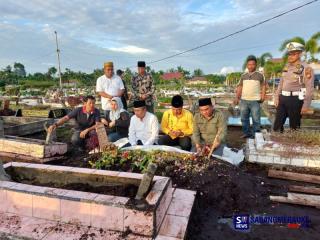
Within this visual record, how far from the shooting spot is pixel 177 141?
5.85m

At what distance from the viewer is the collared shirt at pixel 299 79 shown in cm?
534

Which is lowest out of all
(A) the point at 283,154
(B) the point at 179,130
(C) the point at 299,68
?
(A) the point at 283,154

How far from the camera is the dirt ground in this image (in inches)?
122

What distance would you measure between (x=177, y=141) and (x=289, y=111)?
91.9 inches

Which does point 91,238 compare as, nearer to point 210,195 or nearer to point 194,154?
→ point 210,195

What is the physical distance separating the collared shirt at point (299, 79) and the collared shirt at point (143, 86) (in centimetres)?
318

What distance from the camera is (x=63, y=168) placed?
3773 millimetres

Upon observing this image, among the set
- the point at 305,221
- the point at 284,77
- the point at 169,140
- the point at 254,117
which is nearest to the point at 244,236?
the point at 305,221

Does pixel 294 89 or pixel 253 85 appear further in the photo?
pixel 253 85

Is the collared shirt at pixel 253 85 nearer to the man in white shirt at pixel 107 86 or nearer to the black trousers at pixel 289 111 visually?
the black trousers at pixel 289 111

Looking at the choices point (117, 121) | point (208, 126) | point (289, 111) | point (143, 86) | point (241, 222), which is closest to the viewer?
point (241, 222)

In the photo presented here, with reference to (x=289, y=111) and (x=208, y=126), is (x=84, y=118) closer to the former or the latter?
(x=208, y=126)

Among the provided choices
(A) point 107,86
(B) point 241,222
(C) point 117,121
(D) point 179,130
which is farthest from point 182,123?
(B) point 241,222

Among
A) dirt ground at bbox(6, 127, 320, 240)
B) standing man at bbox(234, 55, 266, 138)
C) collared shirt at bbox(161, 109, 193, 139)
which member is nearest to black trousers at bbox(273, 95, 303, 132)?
standing man at bbox(234, 55, 266, 138)
